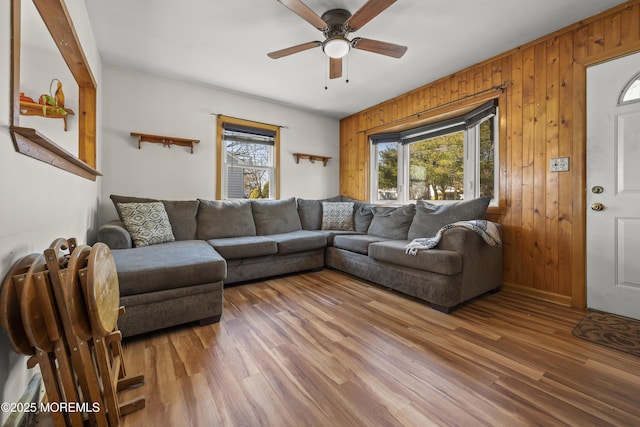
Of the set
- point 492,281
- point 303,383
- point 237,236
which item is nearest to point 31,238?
point 303,383

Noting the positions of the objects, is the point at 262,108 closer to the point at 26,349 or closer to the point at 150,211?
the point at 150,211

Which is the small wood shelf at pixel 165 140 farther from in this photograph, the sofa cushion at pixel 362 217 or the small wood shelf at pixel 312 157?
the sofa cushion at pixel 362 217

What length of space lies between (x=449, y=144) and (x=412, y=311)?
236 centimetres

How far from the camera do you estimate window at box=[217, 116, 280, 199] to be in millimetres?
3791

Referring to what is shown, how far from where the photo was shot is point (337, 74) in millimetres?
2674

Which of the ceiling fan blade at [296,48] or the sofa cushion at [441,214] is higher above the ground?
the ceiling fan blade at [296,48]

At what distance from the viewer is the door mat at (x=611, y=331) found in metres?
1.70

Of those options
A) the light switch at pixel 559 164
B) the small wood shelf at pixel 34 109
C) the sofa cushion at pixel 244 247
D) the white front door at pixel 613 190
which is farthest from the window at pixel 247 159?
the white front door at pixel 613 190

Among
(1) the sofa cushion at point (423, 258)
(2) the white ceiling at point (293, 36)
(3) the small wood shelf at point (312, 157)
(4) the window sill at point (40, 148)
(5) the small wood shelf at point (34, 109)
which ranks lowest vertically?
(1) the sofa cushion at point (423, 258)

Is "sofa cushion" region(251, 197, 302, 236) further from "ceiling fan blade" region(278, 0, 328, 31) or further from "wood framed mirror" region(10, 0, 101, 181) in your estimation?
"ceiling fan blade" region(278, 0, 328, 31)

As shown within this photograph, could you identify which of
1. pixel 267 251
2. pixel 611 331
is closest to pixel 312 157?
pixel 267 251

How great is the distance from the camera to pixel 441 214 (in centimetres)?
297

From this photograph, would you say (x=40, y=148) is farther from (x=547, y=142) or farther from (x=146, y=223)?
(x=547, y=142)

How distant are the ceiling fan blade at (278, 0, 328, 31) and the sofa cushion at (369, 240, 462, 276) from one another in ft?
6.66
